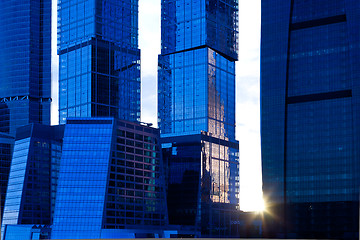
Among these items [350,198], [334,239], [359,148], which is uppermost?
[359,148]

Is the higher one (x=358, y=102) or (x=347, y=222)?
(x=358, y=102)

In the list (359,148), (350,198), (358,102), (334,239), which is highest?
(358,102)

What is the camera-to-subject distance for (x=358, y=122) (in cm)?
19875

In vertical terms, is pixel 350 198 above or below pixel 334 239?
above

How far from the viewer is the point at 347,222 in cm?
19938

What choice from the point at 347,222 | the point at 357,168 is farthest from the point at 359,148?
the point at 347,222

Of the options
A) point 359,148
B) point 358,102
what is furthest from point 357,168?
point 358,102

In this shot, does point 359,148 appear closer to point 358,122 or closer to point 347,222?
point 358,122

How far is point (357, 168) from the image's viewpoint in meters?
199

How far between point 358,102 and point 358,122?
21.5ft

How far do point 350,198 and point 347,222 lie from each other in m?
7.88

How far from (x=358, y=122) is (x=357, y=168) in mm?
14956

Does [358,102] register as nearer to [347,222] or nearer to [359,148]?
[359,148]

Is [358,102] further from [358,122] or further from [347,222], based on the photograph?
[347,222]
